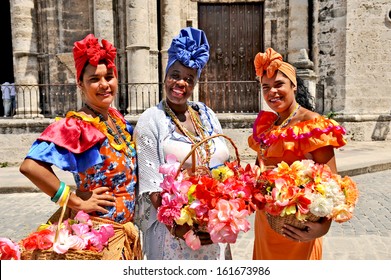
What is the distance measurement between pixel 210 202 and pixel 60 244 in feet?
2.59

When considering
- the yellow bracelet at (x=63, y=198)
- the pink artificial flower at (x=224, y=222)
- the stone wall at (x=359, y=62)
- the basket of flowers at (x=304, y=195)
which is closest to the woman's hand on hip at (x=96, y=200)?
the yellow bracelet at (x=63, y=198)

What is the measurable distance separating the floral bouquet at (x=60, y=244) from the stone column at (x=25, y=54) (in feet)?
37.5

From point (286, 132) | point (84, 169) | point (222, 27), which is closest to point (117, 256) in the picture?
point (84, 169)

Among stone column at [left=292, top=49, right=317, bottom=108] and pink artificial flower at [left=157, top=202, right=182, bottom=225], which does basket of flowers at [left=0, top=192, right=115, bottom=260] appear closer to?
pink artificial flower at [left=157, top=202, right=182, bottom=225]

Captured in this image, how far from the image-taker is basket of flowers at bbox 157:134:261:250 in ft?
6.48

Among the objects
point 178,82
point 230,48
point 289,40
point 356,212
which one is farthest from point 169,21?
point 178,82

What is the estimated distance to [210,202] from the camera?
2037 millimetres

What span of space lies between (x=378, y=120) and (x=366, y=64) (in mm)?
1959

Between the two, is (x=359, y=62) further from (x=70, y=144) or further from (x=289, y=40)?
(x=70, y=144)

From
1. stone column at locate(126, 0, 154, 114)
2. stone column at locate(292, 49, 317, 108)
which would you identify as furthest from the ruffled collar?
stone column at locate(292, 49, 317, 108)

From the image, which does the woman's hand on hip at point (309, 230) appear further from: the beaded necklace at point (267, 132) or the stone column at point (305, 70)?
the stone column at point (305, 70)

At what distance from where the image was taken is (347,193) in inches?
90.6
